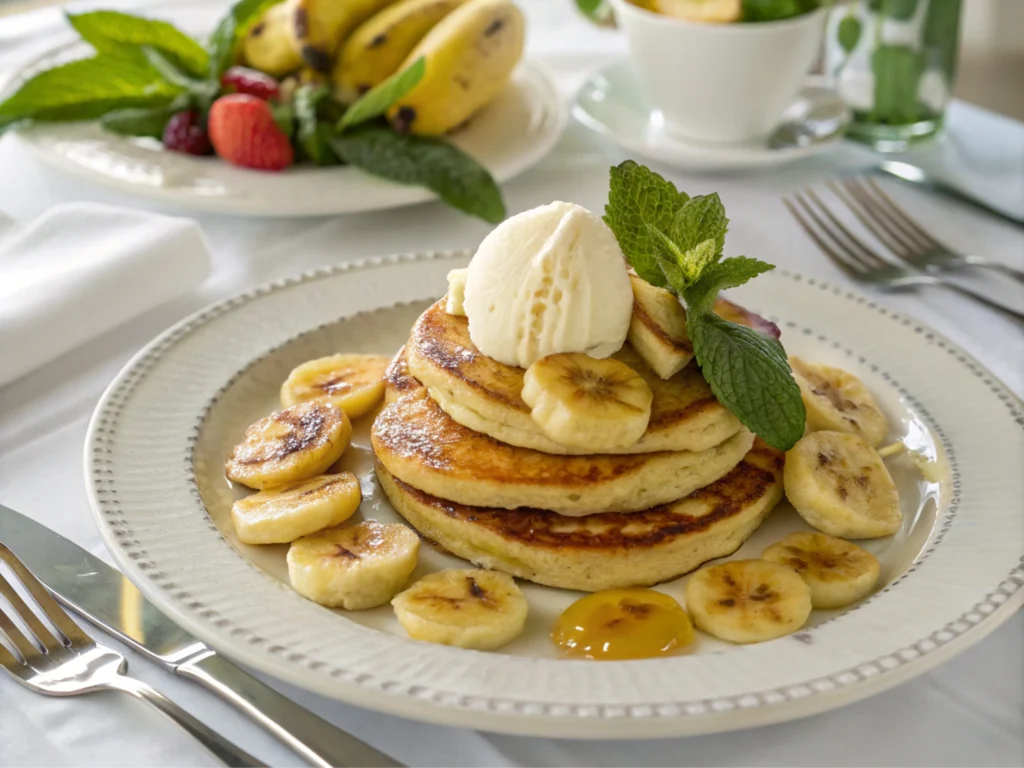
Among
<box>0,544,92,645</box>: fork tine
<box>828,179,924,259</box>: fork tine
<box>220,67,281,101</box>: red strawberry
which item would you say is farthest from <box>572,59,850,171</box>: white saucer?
<box>0,544,92,645</box>: fork tine

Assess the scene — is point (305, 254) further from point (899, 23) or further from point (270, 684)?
point (899, 23)

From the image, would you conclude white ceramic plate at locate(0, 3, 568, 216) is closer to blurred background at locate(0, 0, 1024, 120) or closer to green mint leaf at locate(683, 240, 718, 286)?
green mint leaf at locate(683, 240, 718, 286)

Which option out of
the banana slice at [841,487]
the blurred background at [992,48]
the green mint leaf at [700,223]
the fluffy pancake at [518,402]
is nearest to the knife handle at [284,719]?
the fluffy pancake at [518,402]

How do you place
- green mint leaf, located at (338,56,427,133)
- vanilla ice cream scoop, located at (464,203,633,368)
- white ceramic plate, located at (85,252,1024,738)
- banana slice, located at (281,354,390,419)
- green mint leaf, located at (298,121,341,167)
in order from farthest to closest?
green mint leaf, located at (298,121,341,167), green mint leaf, located at (338,56,427,133), banana slice, located at (281,354,390,419), vanilla ice cream scoop, located at (464,203,633,368), white ceramic plate, located at (85,252,1024,738)

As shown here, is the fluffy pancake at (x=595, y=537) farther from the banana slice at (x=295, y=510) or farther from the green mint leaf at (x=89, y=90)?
the green mint leaf at (x=89, y=90)

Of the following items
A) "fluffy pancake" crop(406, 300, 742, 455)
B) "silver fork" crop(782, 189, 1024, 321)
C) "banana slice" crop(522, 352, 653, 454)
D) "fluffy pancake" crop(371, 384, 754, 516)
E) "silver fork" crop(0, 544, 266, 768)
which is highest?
"banana slice" crop(522, 352, 653, 454)

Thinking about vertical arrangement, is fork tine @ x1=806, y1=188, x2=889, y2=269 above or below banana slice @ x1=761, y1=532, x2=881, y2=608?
below
